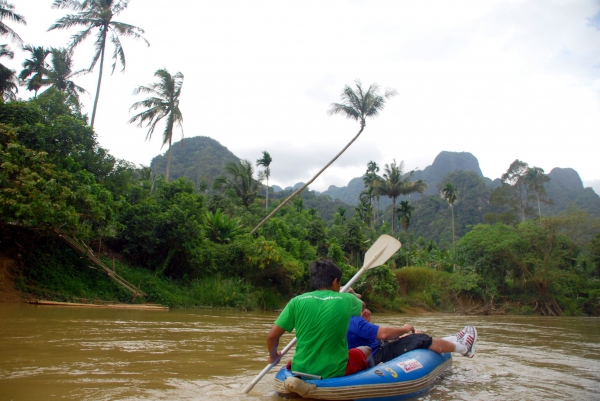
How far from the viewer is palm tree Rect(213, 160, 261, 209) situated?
28500 mm

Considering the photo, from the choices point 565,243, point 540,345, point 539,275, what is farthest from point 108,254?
point 565,243

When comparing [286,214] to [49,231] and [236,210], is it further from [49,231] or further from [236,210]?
[49,231]

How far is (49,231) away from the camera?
1066cm

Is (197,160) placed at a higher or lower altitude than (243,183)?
higher

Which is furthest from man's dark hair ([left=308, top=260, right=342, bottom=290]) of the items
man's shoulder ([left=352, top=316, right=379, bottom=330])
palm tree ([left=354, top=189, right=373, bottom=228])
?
palm tree ([left=354, top=189, right=373, bottom=228])

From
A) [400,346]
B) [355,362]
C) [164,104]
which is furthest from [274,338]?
[164,104]

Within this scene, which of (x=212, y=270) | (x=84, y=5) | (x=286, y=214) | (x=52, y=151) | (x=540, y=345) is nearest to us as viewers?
(x=540, y=345)

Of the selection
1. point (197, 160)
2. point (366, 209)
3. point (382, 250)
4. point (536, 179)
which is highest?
point (197, 160)

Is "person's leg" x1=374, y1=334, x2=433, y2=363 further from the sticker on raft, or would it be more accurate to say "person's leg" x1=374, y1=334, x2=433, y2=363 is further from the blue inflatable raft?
the sticker on raft

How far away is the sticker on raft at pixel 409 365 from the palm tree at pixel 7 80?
18801mm

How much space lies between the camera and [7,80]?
18.2 metres

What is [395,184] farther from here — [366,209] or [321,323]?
[321,323]

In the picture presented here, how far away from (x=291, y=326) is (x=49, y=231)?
10051mm

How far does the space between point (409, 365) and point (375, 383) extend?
506 mm
